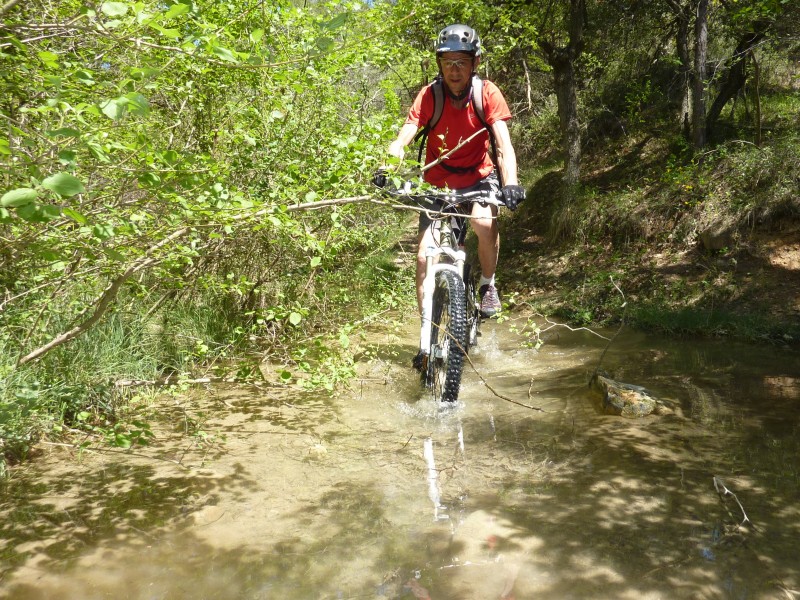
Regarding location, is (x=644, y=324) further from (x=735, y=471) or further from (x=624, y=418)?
(x=735, y=471)

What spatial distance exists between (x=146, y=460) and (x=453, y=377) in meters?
1.97

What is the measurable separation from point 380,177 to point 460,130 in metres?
1.54

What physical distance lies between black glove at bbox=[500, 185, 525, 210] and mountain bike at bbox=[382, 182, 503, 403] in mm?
149

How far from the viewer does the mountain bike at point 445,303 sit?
4176 mm

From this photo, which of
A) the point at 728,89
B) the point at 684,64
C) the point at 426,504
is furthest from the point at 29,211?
the point at 684,64

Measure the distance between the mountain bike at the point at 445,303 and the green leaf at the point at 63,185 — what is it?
2723mm

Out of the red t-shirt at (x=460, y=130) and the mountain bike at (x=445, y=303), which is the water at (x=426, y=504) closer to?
the mountain bike at (x=445, y=303)

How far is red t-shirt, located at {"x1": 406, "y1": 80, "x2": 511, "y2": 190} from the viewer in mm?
4500

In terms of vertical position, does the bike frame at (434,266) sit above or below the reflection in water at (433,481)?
above

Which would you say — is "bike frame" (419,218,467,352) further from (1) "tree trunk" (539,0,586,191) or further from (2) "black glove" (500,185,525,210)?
(1) "tree trunk" (539,0,586,191)

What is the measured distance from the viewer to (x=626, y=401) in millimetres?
4004

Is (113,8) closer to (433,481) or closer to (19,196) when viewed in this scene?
(19,196)

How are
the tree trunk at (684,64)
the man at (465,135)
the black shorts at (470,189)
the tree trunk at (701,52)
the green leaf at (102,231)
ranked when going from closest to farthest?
the green leaf at (102,231), the man at (465,135), the black shorts at (470,189), the tree trunk at (701,52), the tree trunk at (684,64)

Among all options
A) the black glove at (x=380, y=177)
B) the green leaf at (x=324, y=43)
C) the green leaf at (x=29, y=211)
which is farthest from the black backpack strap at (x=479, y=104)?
the green leaf at (x=29, y=211)
